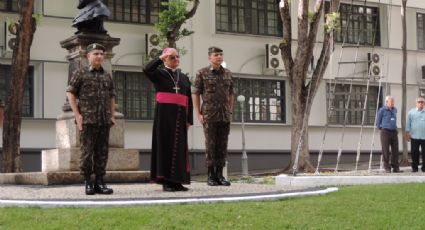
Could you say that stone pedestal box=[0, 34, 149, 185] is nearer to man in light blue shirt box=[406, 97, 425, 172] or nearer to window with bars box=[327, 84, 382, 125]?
man in light blue shirt box=[406, 97, 425, 172]

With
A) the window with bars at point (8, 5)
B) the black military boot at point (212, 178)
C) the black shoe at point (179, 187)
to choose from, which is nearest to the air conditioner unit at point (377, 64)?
the window with bars at point (8, 5)

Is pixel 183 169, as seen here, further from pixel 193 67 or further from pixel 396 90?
pixel 396 90

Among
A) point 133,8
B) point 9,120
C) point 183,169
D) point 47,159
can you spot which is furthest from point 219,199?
point 133,8

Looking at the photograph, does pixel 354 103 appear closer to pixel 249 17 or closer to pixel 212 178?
pixel 249 17

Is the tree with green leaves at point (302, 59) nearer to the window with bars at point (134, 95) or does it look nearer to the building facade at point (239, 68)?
the building facade at point (239, 68)

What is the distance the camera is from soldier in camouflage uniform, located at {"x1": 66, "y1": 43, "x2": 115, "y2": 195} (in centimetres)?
1012

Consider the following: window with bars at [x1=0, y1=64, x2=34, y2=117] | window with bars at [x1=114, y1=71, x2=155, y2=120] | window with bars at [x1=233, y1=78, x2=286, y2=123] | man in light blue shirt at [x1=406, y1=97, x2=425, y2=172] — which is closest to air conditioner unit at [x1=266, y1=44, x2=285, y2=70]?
window with bars at [x1=233, y1=78, x2=286, y2=123]

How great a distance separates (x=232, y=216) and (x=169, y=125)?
2.92 m

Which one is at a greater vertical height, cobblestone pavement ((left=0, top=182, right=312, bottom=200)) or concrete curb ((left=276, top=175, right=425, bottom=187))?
cobblestone pavement ((left=0, top=182, right=312, bottom=200))

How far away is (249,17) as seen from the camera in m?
29.0

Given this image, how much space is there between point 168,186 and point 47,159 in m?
3.77

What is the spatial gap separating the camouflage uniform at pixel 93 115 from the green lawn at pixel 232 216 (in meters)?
1.71

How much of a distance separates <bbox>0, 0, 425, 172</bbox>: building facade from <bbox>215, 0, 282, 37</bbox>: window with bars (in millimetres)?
38

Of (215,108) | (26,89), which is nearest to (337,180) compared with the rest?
(215,108)
